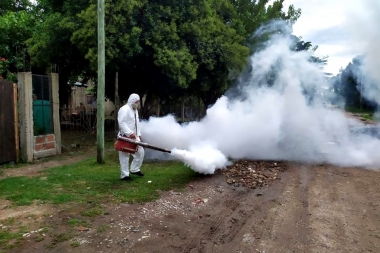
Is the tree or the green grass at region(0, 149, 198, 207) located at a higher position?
the tree

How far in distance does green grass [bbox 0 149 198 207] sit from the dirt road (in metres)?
0.46

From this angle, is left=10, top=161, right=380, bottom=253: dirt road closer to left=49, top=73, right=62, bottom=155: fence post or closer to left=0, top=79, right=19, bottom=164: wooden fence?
left=0, top=79, right=19, bottom=164: wooden fence

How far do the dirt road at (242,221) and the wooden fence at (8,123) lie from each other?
474 centimetres

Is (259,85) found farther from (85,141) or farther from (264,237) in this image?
(264,237)

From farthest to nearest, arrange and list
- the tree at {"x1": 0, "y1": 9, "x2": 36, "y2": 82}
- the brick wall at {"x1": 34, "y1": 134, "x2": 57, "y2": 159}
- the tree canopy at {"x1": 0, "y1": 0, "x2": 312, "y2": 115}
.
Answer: the tree at {"x1": 0, "y1": 9, "x2": 36, "y2": 82} < the tree canopy at {"x1": 0, "y1": 0, "x2": 312, "y2": 115} < the brick wall at {"x1": 34, "y1": 134, "x2": 57, "y2": 159}

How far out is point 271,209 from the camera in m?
6.11

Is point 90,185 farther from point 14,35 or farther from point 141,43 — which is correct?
point 14,35

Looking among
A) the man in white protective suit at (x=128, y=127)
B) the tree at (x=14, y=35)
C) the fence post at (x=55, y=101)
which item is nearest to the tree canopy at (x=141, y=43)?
the tree at (x=14, y=35)

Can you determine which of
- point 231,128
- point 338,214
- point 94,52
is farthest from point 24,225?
point 94,52

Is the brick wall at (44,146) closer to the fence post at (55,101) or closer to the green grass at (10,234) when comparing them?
the fence post at (55,101)

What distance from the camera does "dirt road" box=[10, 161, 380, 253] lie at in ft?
15.1

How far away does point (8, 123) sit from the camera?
30.7ft

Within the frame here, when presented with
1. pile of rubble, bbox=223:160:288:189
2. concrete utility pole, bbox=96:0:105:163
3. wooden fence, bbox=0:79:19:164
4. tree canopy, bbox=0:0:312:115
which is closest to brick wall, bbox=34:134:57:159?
wooden fence, bbox=0:79:19:164

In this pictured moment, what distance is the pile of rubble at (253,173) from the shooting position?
7.81 metres
